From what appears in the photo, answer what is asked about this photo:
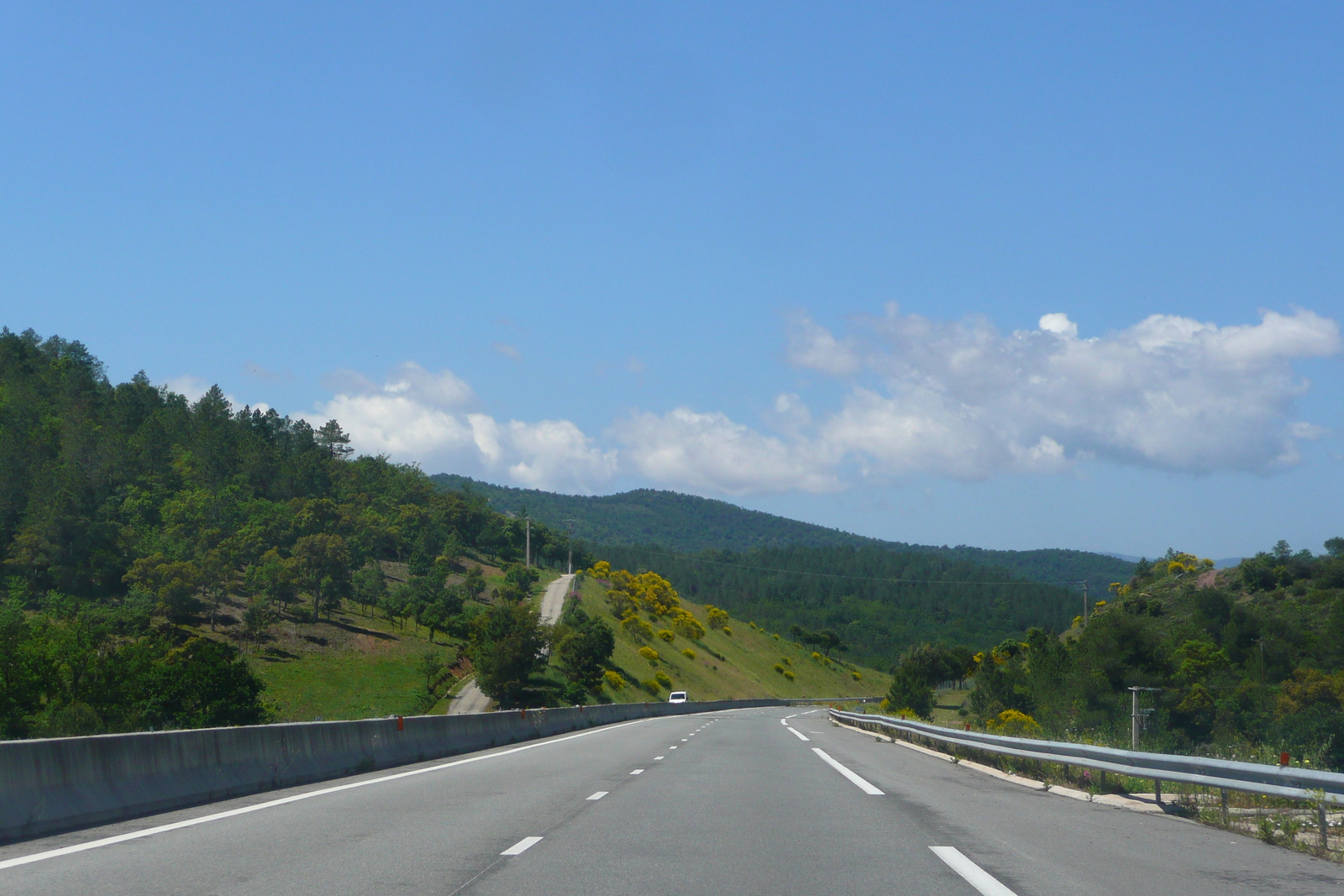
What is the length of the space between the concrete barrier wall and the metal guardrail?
10291 mm

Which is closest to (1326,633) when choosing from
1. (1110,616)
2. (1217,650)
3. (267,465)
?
(1217,650)

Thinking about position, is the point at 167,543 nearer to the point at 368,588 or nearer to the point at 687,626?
the point at 368,588

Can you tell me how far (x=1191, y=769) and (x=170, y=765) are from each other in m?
10.8

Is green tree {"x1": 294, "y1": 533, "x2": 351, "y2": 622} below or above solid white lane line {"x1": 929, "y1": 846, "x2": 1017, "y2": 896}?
above

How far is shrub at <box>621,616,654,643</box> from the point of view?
13525 cm

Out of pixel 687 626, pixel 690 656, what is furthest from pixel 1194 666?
pixel 687 626

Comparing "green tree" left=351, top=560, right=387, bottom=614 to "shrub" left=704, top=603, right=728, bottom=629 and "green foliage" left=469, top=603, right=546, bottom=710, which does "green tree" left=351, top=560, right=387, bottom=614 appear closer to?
"green foliage" left=469, top=603, right=546, bottom=710

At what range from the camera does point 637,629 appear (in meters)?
136

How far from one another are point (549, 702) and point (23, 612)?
168 feet

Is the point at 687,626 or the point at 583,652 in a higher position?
the point at 687,626

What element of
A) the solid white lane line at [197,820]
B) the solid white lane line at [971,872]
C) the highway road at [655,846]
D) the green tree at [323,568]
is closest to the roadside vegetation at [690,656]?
the green tree at [323,568]

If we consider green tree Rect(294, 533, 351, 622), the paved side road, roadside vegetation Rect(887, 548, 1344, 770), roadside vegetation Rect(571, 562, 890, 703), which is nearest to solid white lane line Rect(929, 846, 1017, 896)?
the paved side road

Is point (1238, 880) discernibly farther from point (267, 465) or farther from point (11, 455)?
point (267, 465)

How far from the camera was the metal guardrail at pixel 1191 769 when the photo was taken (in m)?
9.83
